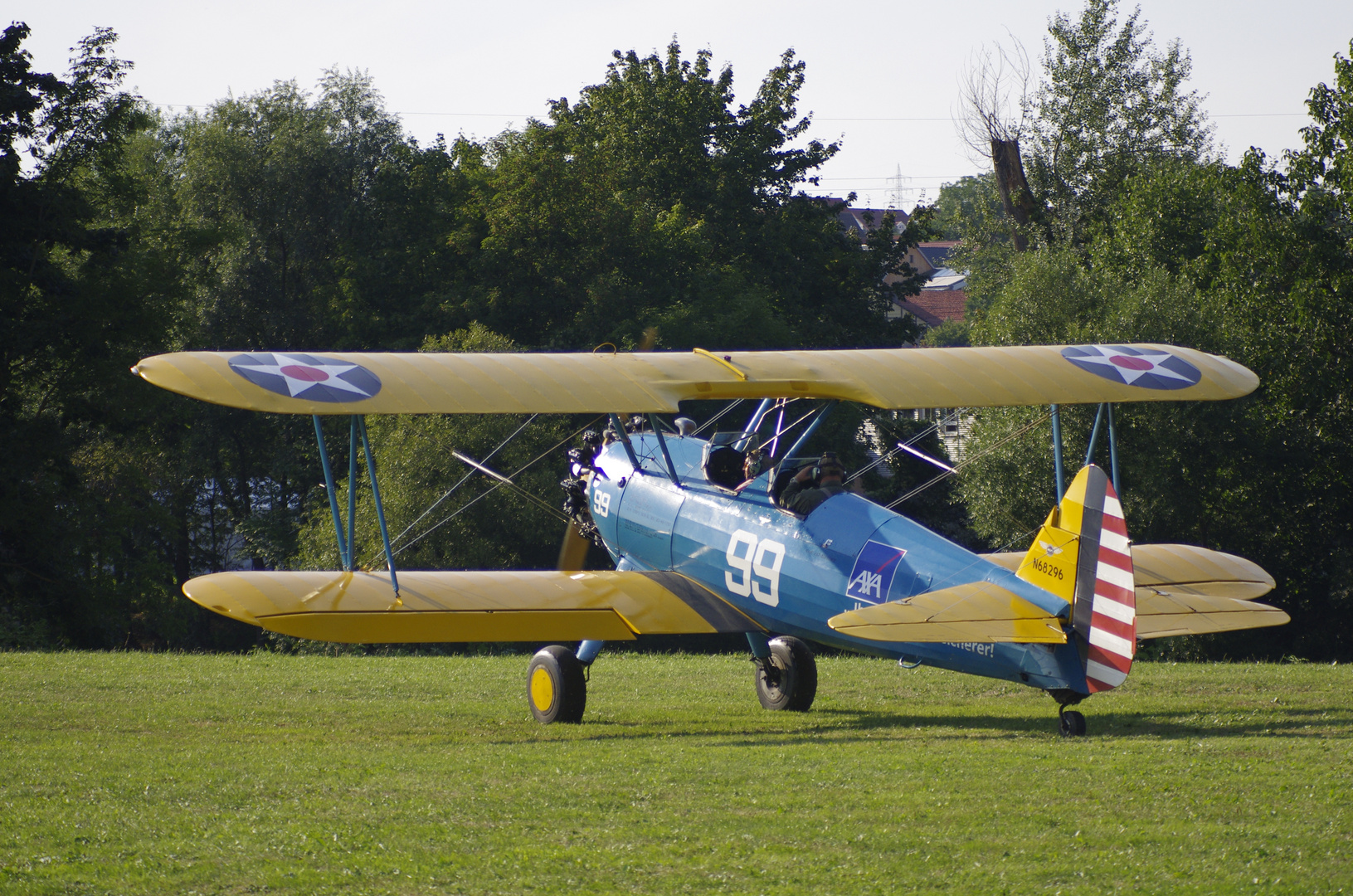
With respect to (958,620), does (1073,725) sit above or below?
below

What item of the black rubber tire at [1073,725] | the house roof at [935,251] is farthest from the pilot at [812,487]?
the house roof at [935,251]

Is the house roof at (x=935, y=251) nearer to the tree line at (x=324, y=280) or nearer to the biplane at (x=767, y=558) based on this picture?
the tree line at (x=324, y=280)

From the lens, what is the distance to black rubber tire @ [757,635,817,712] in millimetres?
10453

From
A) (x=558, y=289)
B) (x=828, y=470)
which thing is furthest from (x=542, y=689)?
(x=558, y=289)

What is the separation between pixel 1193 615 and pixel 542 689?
15.4 ft

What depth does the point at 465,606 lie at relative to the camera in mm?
9117

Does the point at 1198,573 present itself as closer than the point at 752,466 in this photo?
No

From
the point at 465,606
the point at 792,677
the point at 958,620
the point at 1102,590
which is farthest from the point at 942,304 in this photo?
the point at 958,620

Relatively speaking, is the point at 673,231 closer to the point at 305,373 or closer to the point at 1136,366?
the point at 1136,366

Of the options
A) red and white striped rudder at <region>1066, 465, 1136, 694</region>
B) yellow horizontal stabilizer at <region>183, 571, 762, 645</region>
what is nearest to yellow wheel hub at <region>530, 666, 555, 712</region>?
yellow horizontal stabilizer at <region>183, 571, 762, 645</region>

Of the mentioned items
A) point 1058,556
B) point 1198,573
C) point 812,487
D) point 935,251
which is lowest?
point 1198,573

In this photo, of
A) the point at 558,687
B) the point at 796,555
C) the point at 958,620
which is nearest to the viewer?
the point at 958,620

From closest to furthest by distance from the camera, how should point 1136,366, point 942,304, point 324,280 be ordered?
point 1136,366 → point 324,280 → point 942,304

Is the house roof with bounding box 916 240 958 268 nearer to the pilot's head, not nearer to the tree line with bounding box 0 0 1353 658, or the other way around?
the tree line with bounding box 0 0 1353 658
